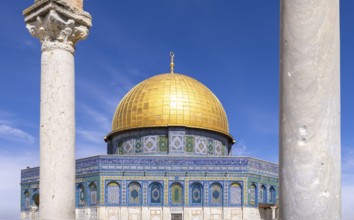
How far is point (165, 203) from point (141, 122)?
458 centimetres

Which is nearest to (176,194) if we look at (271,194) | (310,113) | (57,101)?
(271,194)

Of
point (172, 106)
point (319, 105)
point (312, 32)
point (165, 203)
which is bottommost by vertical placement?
point (165, 203)

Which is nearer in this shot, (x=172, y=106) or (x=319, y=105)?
(x=319, y=105)

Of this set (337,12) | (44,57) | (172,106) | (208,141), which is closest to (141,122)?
(172,106)

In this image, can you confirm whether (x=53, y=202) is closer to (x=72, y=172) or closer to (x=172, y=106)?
(x=72, y=172)

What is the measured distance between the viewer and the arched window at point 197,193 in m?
23.6

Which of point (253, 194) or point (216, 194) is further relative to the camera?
point (253, 194)

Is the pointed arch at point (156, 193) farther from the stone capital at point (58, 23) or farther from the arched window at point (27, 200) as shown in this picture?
the stone capital at point (58, 23)

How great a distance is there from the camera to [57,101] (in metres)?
6.70

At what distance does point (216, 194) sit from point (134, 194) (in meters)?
3.64

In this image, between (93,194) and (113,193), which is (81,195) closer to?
(93,194)

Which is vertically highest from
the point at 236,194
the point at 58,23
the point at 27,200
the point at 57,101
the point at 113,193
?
the point at 58,23

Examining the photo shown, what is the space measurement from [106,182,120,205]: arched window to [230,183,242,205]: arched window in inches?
198

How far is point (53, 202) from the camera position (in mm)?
6441
